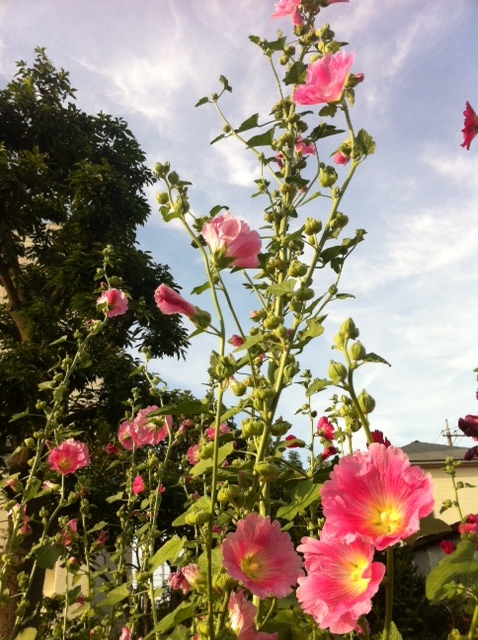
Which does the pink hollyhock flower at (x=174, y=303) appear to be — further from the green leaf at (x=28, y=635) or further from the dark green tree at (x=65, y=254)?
the dark green tree at (x=65, y=254)

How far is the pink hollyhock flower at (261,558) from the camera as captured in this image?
2.53ft

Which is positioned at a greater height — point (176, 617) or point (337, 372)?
point (337, 372)

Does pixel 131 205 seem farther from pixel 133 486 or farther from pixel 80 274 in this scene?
pixel 133 486

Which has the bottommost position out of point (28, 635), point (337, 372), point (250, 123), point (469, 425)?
point (28, 635)

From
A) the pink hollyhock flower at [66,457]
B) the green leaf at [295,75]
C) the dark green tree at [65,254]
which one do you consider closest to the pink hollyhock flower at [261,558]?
the green leaf at [295,75]

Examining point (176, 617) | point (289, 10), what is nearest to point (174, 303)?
point (176, 617)

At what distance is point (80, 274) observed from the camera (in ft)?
22.9

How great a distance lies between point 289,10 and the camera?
1572mm

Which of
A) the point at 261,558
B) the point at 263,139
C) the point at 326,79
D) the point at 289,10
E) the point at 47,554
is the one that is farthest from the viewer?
the point at 47,554

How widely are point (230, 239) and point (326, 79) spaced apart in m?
0.43

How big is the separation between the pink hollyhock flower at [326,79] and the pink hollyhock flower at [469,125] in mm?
279

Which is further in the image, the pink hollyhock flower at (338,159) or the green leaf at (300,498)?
the pink hollyhock flower at (338,159)

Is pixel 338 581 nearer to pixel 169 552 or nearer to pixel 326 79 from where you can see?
pixel 169 552

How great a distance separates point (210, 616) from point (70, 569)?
5.95ft
